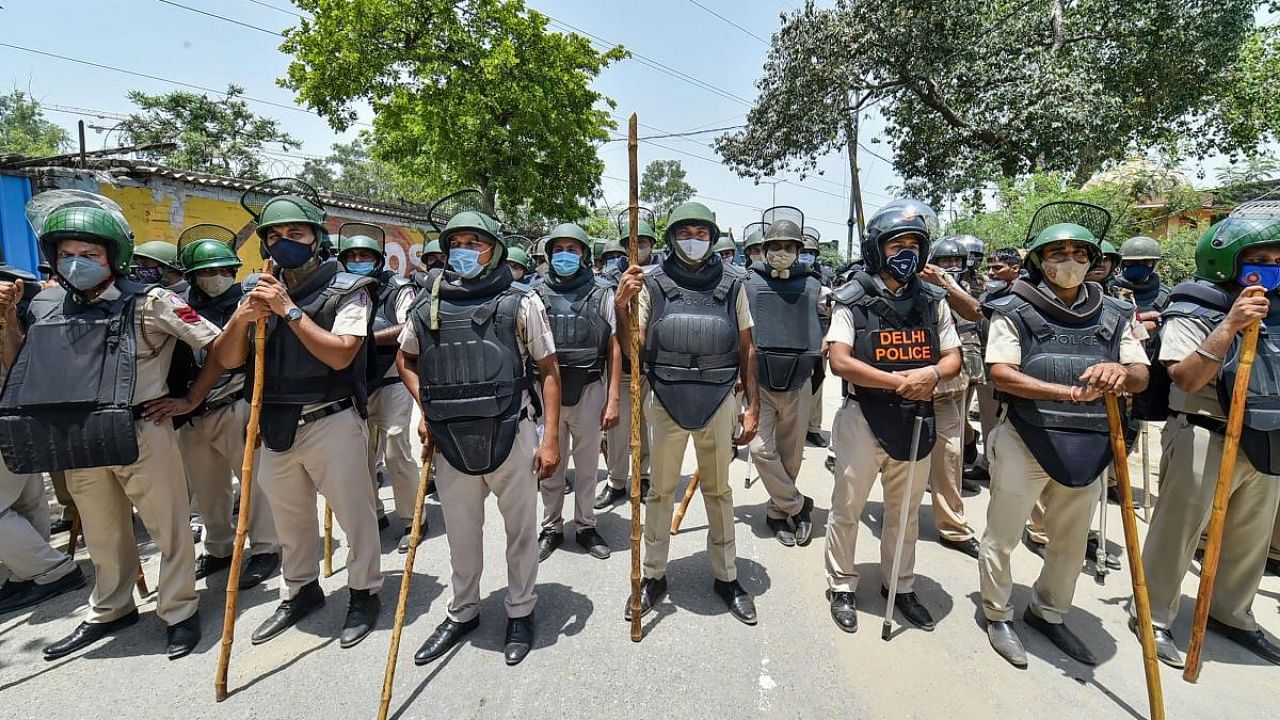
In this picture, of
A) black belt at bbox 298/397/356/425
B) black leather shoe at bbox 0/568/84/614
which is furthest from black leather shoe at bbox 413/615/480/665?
black leather shoe at bbox 0/568/84/614

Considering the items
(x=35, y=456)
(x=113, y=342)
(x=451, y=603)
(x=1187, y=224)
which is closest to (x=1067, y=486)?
(x=451, y=603)

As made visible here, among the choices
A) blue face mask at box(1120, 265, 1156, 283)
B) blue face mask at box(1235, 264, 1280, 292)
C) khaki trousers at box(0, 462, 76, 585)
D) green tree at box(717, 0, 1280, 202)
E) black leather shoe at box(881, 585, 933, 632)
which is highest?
green tree at box(717, 0, 1280, 202)

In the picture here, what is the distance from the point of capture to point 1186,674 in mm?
2891

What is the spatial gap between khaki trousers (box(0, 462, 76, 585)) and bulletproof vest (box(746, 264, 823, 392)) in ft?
16.1

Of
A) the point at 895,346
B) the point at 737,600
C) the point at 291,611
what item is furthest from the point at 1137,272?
the point at 291,611

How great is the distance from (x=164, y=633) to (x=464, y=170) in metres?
14.9

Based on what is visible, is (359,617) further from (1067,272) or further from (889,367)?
(1067,272)

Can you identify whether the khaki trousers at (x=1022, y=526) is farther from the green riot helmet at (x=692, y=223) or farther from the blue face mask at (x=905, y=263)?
the green riot helmet at (x=692, y=223)

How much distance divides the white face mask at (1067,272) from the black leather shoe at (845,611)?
2.05 m

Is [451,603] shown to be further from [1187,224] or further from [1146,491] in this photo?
[1187,224]

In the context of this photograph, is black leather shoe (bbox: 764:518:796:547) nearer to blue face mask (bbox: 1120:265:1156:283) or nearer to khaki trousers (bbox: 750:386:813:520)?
khaki trousers (bbox: 750:386:813:520)

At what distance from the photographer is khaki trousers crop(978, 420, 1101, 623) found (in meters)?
3.04

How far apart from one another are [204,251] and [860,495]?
4634 millimetres

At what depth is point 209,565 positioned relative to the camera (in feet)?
13.1
